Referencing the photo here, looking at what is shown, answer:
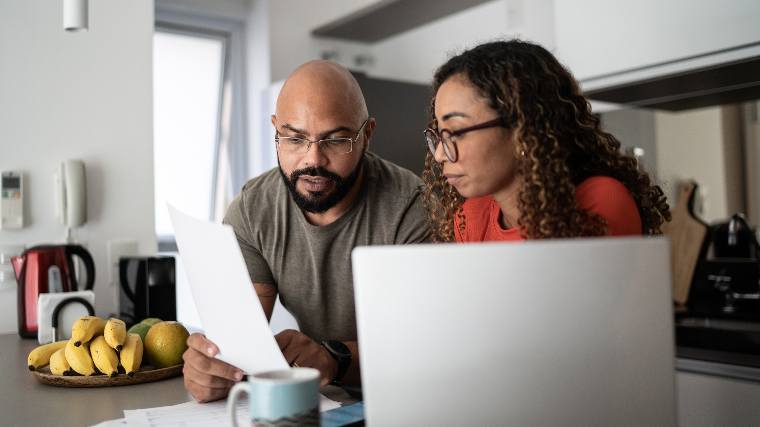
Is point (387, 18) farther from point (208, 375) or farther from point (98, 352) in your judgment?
point (208, 375)

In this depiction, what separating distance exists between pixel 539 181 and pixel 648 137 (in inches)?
73.0

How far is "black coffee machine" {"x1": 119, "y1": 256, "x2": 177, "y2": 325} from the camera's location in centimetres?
202

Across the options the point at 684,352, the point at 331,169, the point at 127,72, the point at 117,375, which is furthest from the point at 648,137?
the point at 117,375

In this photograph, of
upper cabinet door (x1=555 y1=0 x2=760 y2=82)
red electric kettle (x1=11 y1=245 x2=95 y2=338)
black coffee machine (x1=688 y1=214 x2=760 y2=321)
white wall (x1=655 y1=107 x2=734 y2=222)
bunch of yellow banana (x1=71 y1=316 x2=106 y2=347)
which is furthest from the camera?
white wall (x1=655 y1=107 x2=734 y2=222)

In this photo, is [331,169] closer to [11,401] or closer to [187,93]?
[11,401]

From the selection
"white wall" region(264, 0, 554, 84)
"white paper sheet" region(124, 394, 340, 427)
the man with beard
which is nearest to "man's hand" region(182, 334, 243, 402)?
"white paper sheet" region(124, 394, 340, 427)

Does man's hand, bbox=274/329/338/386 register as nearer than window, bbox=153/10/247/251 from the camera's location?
Yes

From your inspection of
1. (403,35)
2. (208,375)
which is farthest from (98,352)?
(403,35)

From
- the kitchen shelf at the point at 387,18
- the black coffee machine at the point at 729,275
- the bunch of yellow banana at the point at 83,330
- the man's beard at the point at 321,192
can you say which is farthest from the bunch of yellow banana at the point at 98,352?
the kitchen shelf at the point at 387,18

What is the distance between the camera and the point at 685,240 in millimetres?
2461

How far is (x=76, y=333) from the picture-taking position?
1331mm

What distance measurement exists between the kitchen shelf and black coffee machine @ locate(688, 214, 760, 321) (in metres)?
1.66

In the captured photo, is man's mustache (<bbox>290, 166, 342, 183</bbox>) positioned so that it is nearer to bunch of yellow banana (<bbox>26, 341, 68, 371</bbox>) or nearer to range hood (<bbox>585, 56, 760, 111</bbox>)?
bunch of yellow banana (<bbox>26, 341, 68, 371</bbox>)

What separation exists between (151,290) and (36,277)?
33cm
